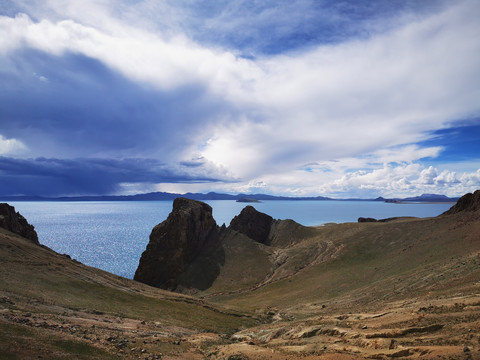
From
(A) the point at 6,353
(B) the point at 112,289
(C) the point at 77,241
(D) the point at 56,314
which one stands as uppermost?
(A) the point at 6,353

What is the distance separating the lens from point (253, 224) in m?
134

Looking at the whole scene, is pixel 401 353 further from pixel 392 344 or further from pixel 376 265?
pixel 376 265

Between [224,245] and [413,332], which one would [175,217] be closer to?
[224,245]

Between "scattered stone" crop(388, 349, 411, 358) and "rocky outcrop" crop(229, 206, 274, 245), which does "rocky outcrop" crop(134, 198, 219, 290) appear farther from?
"scattered stone" crop(388, 349, 411, 358)

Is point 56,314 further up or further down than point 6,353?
further down

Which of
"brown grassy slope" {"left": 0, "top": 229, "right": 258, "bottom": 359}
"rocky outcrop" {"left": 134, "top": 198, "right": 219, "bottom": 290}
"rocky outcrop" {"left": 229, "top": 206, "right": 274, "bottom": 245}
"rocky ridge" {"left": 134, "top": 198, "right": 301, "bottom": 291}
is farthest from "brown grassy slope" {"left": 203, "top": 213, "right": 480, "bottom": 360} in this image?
"rocky outcrop" {"left": 229, "top": 206, "right": 274, "bottom": 245}

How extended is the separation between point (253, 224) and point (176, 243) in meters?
45.4

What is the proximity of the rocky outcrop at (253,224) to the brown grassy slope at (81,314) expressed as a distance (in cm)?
7660

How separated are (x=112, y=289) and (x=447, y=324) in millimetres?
43848

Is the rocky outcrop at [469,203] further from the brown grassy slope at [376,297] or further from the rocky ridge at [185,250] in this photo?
the rocky ridge at [185,250]

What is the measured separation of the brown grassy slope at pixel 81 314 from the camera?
68.4 ft

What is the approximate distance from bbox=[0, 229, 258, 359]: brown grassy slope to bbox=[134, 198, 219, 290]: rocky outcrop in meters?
35.8

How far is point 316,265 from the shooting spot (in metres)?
82.4

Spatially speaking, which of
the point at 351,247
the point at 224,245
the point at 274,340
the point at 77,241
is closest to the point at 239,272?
the point at 224,245
